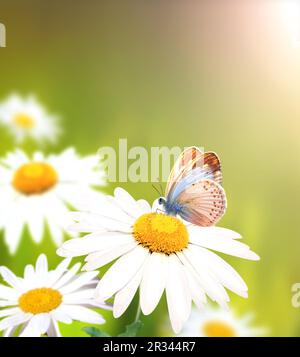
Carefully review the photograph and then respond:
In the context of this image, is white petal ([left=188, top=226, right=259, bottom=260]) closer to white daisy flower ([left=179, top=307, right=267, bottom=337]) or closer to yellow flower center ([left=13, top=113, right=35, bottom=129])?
white daisy flower ([left=179, top=307, right=267, bottom=337])

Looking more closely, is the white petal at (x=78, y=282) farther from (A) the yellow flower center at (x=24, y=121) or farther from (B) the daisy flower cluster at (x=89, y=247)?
(A) the yellow flower center at (x=24, y=121)

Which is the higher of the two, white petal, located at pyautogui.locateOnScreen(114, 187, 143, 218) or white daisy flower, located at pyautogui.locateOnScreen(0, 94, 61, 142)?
white daisy flower, located at pyautogui.locateOnScreen(0, 94, 61, 142)

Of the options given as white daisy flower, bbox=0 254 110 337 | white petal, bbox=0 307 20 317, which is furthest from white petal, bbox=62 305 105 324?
white petal, bbox=0 307 20 317

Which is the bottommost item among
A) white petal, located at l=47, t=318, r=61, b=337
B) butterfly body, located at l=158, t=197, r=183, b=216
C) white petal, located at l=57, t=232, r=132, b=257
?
white petal, located at l=47, t=318, r=61, b=337

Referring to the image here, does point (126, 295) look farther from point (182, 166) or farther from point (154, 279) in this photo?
point (182, 166)

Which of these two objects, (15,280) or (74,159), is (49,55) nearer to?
(74,159)

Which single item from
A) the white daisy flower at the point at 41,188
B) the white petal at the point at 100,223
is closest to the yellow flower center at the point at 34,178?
the white daisy flower at the point at 41,188
